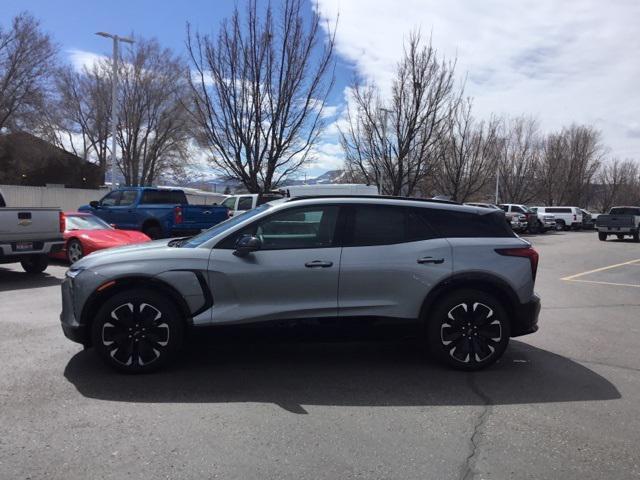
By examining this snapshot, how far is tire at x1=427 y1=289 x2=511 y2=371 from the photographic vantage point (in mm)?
5047

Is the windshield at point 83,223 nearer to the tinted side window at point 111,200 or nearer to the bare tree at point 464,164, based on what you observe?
the tinted side window at point 111,200

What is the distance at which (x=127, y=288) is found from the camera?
4789 mm

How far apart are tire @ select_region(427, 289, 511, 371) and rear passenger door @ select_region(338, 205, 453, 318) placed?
263 mm

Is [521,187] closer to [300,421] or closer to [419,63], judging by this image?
[419,63]

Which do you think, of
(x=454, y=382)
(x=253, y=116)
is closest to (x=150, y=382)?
(x=454, y=382)

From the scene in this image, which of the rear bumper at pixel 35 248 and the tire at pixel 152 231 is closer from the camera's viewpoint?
the rear bumper at pixel 35 248

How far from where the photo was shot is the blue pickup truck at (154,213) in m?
15.0

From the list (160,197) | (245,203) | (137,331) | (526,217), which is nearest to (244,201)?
(245,203)

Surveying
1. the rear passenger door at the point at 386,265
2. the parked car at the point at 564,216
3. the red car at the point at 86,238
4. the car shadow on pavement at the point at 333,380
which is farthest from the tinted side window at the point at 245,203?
the parked car at the point at 564,216

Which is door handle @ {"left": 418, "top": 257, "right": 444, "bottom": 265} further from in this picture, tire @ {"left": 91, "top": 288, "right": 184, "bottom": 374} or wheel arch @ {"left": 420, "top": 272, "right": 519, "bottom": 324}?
tire @ {"left": 91, "top": 288, "right": 184, "bottom": 374}

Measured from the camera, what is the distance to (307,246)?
4.95 metres

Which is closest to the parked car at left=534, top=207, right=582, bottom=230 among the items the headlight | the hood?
the hood

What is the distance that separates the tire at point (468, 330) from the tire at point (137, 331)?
7.77ft

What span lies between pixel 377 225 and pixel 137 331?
2.39 m
